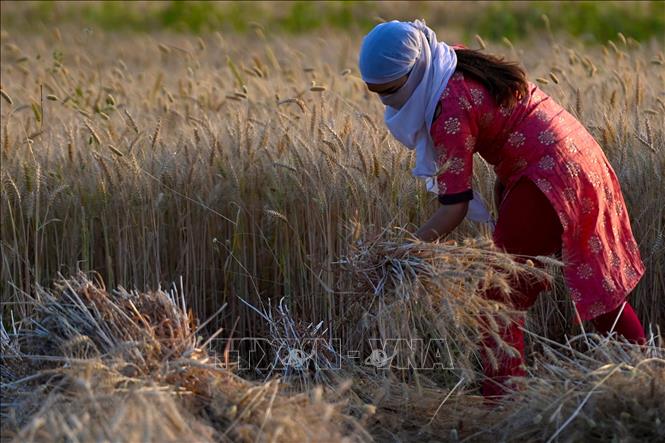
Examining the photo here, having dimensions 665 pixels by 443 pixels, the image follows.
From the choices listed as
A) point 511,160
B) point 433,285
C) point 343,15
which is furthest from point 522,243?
point 343,15

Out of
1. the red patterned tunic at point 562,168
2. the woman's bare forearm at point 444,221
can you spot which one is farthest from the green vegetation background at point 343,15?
the woman's bare forearm at point 444,221

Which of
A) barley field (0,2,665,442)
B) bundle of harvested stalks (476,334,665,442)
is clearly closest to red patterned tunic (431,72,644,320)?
barley field (0,2,665,442)

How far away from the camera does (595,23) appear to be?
13.5 meters

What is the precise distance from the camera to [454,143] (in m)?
3.24

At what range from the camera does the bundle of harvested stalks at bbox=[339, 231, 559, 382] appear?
126 inches

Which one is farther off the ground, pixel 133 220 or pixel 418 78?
pixel 418 78

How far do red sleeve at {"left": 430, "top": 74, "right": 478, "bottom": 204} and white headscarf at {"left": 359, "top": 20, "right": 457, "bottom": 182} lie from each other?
0.04m

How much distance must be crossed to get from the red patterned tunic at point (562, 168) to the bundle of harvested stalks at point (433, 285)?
0.18 metres

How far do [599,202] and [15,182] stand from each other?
7.73ft

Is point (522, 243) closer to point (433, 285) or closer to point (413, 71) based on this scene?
point (433, 285)

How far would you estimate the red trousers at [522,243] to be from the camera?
3424 millimetres

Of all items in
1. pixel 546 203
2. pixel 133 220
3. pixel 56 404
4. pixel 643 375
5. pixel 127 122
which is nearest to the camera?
pixel 56 404

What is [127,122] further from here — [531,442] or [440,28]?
[440,28]

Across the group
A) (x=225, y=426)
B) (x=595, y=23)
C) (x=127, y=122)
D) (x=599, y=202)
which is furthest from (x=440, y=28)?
(x=225, y=426)
